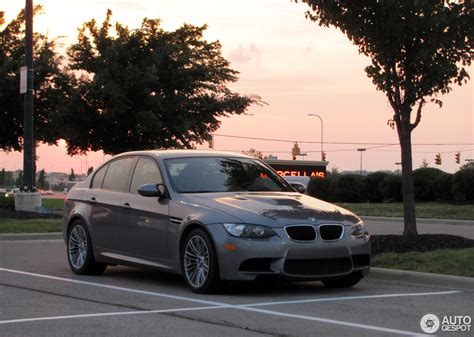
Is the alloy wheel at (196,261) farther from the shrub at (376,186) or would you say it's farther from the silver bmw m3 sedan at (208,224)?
the shrub at (376,186)

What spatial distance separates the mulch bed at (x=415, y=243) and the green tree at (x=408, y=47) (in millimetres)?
477

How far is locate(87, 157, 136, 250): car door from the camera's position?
31.1 ft

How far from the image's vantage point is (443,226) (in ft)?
68.6

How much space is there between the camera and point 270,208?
314 inches

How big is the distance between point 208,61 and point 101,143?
4.99 metres

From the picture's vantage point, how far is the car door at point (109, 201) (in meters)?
9.48

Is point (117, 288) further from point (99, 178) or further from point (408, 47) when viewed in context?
point (408, 47)

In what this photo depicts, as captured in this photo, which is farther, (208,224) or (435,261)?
(435,261)

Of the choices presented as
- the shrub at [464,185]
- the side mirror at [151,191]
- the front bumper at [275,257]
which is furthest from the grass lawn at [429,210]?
the side mirror at [151,191]

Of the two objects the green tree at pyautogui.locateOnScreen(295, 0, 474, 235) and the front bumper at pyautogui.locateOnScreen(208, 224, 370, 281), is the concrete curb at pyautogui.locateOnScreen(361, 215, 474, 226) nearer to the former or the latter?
the green tree at pyautogui.locateOnScreen(295, 0, 474, 235)

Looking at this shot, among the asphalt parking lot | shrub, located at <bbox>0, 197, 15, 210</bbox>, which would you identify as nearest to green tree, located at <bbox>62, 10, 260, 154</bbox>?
shrub, located at <bbox>0, 197, 15, 210</bbox>

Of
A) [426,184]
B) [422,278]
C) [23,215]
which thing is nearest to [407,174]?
[422,278]

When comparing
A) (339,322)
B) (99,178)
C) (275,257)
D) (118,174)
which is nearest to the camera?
(339,322)

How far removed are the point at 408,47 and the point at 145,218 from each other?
5460 mm
